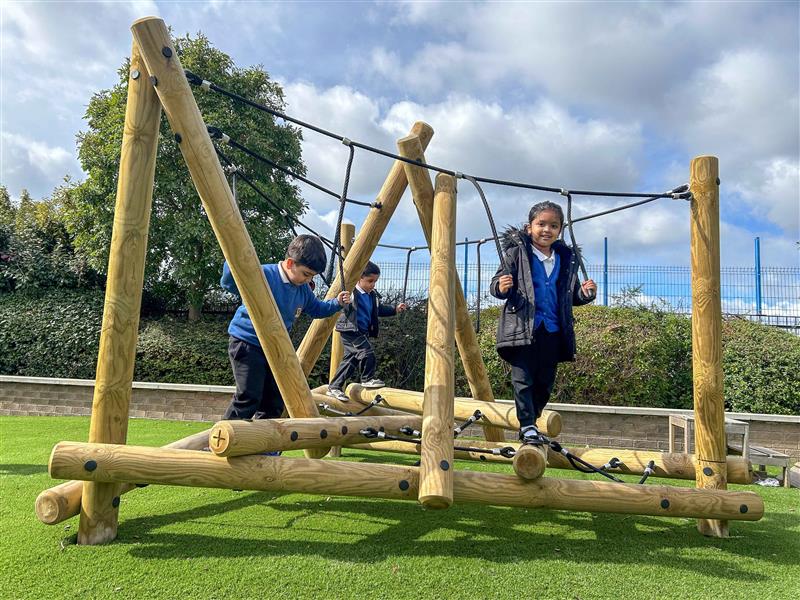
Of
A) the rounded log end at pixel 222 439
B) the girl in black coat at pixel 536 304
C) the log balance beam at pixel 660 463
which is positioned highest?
the girl in black coat at pixel 536 304

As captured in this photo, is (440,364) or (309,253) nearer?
(440,364)

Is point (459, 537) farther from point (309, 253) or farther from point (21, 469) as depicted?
point (21, 469)

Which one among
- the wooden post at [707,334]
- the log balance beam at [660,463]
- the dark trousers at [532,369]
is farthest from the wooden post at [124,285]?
the wooden post at [707,334]

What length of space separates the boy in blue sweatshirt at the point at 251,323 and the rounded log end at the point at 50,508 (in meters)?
1.08

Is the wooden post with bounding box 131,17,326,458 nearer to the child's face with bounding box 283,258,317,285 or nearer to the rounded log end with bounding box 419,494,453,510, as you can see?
the child's face with bounding box 283,258,317,285

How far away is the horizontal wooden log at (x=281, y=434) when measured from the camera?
288 centimetres

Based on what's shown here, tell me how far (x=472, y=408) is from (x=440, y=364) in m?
1.53

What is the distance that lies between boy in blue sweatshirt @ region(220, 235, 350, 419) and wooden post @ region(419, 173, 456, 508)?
0.91m

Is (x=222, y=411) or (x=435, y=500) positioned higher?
(x=435, y=500)

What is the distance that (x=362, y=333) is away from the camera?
20.1ft

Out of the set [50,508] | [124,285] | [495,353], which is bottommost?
[50,508]

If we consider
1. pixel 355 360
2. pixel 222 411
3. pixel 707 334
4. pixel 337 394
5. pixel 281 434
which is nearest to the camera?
pixel 281 434

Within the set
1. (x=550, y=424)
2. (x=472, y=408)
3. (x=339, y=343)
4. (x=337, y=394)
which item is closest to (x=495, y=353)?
(x=339, y=343)

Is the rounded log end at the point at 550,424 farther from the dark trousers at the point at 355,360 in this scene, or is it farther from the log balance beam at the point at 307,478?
the dark trousers at the point at 355,360
